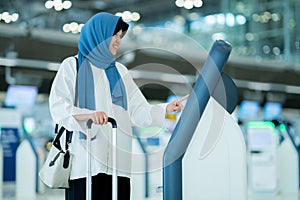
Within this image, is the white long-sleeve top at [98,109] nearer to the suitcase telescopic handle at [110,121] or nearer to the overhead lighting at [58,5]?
the suitcase telescopic handle at [110,121]

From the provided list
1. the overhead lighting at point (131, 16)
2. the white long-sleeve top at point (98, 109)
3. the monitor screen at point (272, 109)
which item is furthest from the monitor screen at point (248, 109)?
the white long-sleeve top at point (98, 109)

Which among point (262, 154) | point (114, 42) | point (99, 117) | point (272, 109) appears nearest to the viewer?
point (99, 117)

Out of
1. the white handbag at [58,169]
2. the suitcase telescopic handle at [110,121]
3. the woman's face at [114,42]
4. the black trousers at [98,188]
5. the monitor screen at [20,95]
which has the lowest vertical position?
the black trousers at [98,188]

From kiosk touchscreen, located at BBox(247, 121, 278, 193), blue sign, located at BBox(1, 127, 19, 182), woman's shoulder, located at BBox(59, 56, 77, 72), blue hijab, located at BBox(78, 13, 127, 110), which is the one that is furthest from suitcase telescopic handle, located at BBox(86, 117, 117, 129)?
kiosk touchscreen, located at BBox(247, 121, 278, 193)

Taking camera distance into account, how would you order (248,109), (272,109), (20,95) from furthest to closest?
(272,109)
(248,109)
(20,95)

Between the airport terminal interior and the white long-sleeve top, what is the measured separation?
263 millimetres

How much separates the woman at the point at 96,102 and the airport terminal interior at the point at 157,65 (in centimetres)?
27

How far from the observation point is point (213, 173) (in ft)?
10.4

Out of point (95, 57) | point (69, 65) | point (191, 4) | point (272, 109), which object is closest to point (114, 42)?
point (95, 57)

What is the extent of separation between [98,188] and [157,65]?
10.1 m

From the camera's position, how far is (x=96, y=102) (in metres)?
3.03

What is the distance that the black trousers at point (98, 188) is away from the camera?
3.01m

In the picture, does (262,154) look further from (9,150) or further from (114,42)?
(114,42)

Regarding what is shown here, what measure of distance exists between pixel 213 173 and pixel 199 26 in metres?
9.78
